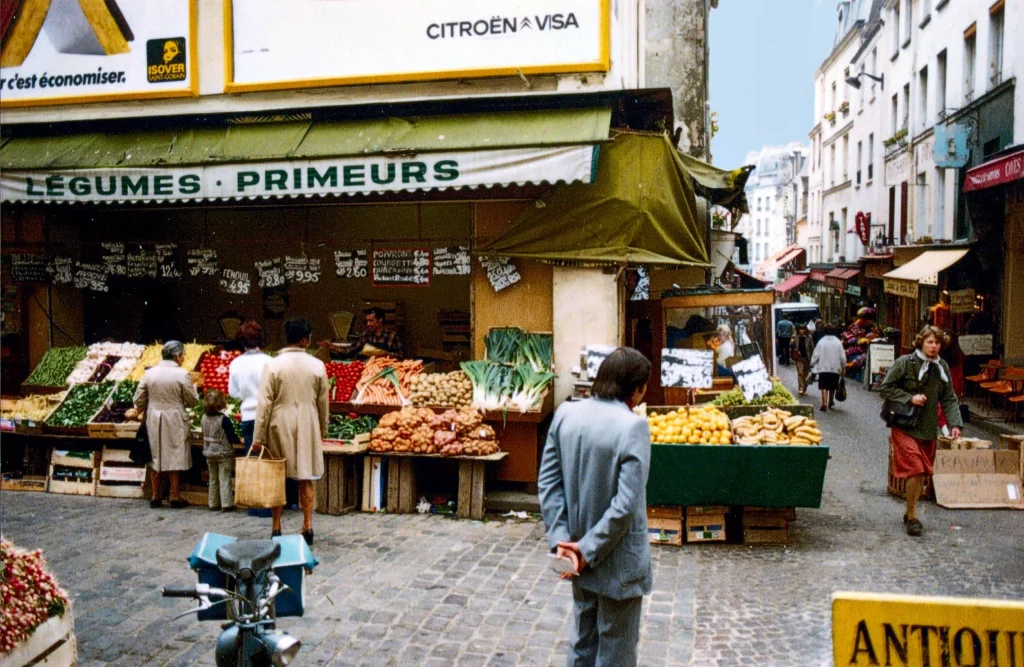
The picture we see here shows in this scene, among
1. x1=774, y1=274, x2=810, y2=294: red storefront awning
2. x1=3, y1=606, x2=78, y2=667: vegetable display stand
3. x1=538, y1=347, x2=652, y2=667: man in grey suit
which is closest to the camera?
x1=538, y1=347, x2=652, y2=667: man in grey suit

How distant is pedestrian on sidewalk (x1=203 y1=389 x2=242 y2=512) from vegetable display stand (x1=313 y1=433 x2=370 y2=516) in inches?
37.3

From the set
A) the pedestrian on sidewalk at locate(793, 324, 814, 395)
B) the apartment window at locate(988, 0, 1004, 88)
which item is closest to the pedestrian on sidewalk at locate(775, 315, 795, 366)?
the pedestrian on sidewalk at locate(793, 324, 814, 395)

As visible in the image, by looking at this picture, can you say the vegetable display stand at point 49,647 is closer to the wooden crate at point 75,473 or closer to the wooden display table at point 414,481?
the wooden display table at point 414,481

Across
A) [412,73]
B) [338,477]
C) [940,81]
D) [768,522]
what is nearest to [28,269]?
[338,477]

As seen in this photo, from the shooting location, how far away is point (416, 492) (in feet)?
29.1

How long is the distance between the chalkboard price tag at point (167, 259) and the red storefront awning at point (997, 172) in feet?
42.0

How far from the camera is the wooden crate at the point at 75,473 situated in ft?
31.8

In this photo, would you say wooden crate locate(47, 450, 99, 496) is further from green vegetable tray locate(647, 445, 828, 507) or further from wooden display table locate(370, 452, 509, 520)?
green vegetable tray locate(647, 445, 828, 507)

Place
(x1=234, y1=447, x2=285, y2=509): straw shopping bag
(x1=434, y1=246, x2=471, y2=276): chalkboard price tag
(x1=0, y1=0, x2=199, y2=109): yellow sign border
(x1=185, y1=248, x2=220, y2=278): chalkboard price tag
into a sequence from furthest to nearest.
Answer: (x1=185, y1=248, x2=220, y2=278): chalkboard price tag → (x1=0, y1=0, x2=199, y2=109): yellow sign border → (x1=434, y1=246, x2=471, y2=276): chalkboard price tag → (x1=234, y1=447, x2=285, y2=509): straw shopping bag

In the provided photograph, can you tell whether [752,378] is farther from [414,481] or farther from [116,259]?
[116,259]

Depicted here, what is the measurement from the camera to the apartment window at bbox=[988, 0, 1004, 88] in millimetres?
18453

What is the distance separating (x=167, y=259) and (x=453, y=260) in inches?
172

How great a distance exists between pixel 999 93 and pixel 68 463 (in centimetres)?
1882

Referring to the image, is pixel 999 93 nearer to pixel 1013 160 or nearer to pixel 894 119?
pixel 1013 160
